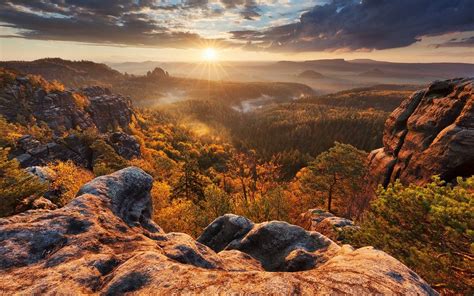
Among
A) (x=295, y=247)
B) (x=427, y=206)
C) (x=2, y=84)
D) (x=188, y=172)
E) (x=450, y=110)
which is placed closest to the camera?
(x=427, y=206)

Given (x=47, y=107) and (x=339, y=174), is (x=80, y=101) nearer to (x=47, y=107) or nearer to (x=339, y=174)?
(x=47, y=107)

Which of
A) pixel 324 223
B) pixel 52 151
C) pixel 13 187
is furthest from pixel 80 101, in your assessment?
pixel 324 223

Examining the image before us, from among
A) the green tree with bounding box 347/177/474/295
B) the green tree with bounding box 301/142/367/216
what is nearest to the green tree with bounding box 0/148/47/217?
the green tree with bounding box 347/177/474/295

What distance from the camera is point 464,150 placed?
32469mm

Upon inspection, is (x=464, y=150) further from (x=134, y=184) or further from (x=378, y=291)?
(x=134, y=184)

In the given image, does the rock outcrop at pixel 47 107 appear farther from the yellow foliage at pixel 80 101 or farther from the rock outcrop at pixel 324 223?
the rock outcrop at pixel 324 223


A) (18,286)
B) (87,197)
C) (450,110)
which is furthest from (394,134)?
(18,286)

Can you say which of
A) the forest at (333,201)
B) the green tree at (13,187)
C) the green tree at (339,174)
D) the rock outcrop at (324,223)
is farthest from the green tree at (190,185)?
the green tree at (13,187)

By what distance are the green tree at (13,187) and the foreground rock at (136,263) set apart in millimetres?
3421

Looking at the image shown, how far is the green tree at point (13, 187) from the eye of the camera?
16.8 metres

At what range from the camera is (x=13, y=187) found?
1769 centimetres

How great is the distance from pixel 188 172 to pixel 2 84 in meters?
129

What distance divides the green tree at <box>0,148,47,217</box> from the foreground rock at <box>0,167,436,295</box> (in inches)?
135

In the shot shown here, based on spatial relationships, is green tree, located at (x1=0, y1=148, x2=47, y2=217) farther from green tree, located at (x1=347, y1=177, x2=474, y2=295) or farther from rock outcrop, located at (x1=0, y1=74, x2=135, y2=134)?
rock outcrop, located at (x1=0, y1=74, x2=135, y2=134)
